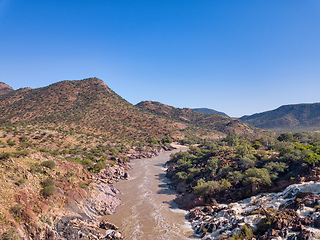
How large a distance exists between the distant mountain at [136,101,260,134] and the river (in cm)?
10803

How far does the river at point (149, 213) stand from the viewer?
58.6ft

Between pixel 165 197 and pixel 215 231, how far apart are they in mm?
11774

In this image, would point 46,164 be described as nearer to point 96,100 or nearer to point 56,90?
point 96,100

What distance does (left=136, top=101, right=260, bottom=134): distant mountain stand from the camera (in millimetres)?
139125

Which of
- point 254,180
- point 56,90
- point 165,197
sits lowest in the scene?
point 165,197

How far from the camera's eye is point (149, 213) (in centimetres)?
2222

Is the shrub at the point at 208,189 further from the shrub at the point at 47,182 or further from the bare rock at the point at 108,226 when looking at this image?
the shrub at the point at 47,182

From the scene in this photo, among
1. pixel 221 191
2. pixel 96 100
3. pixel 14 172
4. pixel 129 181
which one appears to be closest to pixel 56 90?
pixel 96 100

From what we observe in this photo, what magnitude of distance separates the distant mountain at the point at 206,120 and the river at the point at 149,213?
4253 inches

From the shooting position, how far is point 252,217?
16297mm

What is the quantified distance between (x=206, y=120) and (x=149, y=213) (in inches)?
5892

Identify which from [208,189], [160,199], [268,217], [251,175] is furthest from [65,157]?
[268,217]

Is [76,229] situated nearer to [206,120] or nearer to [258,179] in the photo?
[258,179]

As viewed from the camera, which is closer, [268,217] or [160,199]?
[268,217]
